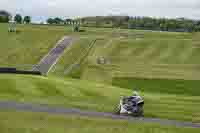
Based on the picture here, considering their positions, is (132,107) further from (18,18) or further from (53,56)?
(18,18)

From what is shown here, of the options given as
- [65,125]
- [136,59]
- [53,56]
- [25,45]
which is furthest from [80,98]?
[25,45]

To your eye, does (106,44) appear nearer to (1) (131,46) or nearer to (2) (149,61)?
(1) (131,46)

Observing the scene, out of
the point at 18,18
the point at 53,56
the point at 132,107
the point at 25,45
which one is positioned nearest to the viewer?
the point at 132,107

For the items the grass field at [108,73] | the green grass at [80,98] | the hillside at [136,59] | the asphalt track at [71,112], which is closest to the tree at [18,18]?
the grass field at [108,73]

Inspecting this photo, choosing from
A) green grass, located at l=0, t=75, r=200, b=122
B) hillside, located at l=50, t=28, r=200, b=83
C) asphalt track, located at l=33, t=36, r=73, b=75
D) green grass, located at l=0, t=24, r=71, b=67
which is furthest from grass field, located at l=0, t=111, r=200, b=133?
Answer: green grass, located at l=0, t=24, r=71, b=67

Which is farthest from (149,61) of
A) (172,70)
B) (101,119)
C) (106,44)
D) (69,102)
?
(101,119)

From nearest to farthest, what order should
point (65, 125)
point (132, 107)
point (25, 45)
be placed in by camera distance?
point (65, 125), point (132, 107), point (25, 45)
